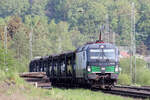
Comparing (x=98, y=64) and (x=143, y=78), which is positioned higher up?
(x=98, y=64)

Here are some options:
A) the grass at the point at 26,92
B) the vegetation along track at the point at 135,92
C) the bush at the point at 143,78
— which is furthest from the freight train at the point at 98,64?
the bush at the point at 143,78

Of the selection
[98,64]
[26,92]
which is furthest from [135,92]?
[26,92]

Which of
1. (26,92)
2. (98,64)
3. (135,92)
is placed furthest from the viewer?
(98,64)

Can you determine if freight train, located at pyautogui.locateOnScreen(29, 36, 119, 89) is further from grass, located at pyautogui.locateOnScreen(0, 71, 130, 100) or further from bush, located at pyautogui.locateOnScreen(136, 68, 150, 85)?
bush, located at pyautogui.locateOnScreen(136, 68, 150, 85)

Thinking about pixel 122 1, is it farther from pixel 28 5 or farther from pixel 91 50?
pixel 91 50

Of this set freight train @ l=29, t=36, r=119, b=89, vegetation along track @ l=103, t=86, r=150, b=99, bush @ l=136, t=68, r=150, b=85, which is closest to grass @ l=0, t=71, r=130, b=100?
vegetation along track @ l=103, t=86, r=150, b=99

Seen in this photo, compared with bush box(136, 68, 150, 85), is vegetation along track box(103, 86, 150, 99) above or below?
above

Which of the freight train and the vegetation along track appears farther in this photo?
the freight train

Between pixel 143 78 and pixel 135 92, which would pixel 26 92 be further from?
pixel 143 78

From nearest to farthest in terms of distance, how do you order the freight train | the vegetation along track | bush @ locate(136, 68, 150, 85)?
1. the vegetation along track
2. the freight train
3. bush @ locate(136, 68, 150, 85)

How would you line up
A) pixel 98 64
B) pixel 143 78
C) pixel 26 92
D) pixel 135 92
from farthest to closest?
pixel 143 78 < pixel 98 64 < pixel 135 92 < pixel 26 92

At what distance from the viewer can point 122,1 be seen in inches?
5773

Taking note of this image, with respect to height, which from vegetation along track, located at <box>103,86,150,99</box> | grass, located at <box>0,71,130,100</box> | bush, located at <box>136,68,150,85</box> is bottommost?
bush, located at <box>136,68,150,85</box>

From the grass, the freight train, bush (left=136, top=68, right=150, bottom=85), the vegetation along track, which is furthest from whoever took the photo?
bush (left=136, top=68, right=150, bottom=85)
